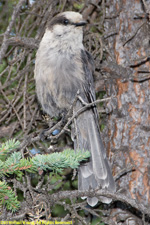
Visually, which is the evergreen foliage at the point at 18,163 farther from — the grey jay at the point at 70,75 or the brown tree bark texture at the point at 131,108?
the brown tree bark texture at the point at 131,108

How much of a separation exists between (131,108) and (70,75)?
692 mm

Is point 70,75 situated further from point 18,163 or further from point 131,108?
point 18,163

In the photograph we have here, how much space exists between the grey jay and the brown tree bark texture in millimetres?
226

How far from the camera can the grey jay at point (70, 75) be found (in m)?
2.88

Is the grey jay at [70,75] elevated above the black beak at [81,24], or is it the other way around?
the black beak at [81,24]

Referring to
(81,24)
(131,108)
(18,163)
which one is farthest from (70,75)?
(18,163)

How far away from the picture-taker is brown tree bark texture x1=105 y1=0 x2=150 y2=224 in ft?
9.59

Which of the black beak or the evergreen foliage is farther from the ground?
the black beak

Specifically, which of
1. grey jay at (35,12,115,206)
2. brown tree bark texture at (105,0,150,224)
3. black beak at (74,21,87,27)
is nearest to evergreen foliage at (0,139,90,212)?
grey jay at (35,12,115,206)

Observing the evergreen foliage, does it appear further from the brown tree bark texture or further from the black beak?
the black beak

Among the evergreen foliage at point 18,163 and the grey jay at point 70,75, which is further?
the grey jay at point 70,75

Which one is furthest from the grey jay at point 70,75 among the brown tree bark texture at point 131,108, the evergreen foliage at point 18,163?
the evergreen foliage at point 18,163

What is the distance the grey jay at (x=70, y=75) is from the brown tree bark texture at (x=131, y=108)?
226mm

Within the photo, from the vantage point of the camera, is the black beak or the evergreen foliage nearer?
the evergreen foliage
